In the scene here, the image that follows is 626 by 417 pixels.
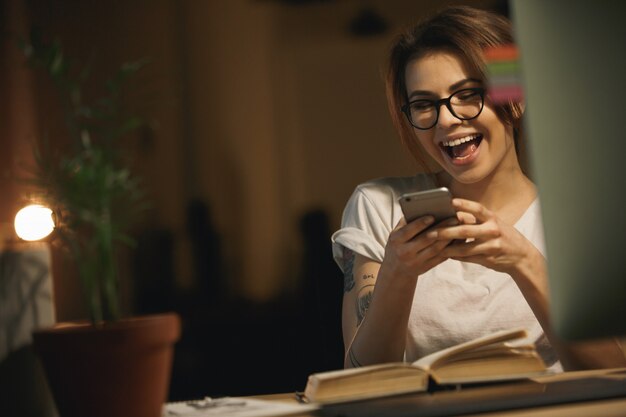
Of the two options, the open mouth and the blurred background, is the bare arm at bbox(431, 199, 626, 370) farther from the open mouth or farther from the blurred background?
the blurred background

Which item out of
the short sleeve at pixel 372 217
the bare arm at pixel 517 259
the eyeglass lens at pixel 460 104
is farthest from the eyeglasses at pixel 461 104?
the bare arm at pixel 517 259

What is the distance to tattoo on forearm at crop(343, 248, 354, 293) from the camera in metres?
1.56

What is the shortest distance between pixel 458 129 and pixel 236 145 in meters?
1.82

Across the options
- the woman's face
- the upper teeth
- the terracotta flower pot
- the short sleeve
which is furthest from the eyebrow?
the terracotta flower pot

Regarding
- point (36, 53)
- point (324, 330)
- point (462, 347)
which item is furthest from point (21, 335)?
point (324, 330)

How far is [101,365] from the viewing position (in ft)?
2.39

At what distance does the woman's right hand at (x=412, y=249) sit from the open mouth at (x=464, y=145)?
0.39 metres

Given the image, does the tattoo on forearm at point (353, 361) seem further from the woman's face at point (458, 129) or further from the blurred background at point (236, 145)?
the blurred background at point (236, 145)

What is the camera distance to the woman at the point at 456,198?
4.65ft

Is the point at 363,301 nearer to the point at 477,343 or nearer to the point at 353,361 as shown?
the point at 353,361

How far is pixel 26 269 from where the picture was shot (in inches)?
33.0

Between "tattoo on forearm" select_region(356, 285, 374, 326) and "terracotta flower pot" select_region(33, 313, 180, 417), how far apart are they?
0.77 m

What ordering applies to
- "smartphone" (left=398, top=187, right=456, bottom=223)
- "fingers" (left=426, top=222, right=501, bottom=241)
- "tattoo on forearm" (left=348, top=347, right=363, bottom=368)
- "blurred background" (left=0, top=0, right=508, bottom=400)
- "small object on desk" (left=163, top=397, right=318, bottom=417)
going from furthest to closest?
"blurred background" (left=0, top=0, right=508, bottom=400) → "tattoo on forearm" (left=348, top=347, right=363, bottom=368) → "fingers" (left=426, top=222, right=501, bottom=241) → "smartphone" (left=398, top=187, right=456, bottom=223) → "small object on desk" (left=163, top=397, right=318, bottom=417)

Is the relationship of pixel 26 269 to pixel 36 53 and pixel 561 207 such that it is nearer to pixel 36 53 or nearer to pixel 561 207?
pixel 36 53
